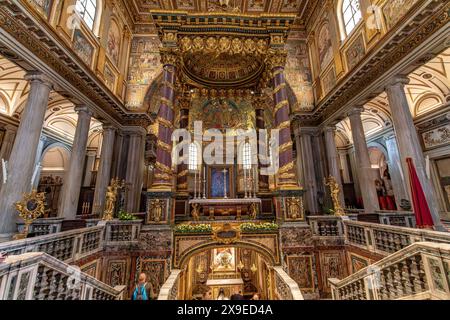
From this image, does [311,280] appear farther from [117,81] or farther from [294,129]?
[117,81]

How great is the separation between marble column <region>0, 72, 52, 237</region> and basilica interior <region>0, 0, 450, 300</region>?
0.14 ft

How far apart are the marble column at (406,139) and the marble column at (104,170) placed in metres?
13.5

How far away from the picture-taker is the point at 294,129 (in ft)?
45.1

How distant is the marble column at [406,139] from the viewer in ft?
21.4

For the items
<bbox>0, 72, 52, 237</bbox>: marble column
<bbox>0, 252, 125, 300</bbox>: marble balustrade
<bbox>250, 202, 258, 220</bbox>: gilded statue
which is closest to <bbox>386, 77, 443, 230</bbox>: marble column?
<bbox>250, 202, 258, 220</bbox>: gilded statue

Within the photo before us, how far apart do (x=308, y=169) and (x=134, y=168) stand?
10.8 m

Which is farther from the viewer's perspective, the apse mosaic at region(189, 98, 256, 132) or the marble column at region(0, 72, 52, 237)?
the apse mosaic at region(189, 98, 256, 132)

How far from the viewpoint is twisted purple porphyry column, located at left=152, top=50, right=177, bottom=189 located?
23.9 feet

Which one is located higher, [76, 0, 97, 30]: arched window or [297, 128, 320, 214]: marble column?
[76, 0, 97, 30]: arched window

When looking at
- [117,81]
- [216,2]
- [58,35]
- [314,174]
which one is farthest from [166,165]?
[216,2]

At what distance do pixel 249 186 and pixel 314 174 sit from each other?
4533mm

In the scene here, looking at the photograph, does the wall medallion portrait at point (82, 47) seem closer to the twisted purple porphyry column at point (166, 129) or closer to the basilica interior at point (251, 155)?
the basilica interior at point (251, 155)

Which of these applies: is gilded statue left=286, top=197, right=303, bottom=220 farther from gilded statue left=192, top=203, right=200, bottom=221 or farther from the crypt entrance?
the crypt entrance

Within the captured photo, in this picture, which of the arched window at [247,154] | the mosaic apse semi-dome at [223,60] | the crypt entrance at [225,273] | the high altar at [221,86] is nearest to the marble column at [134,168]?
the high altar at [221,86]
